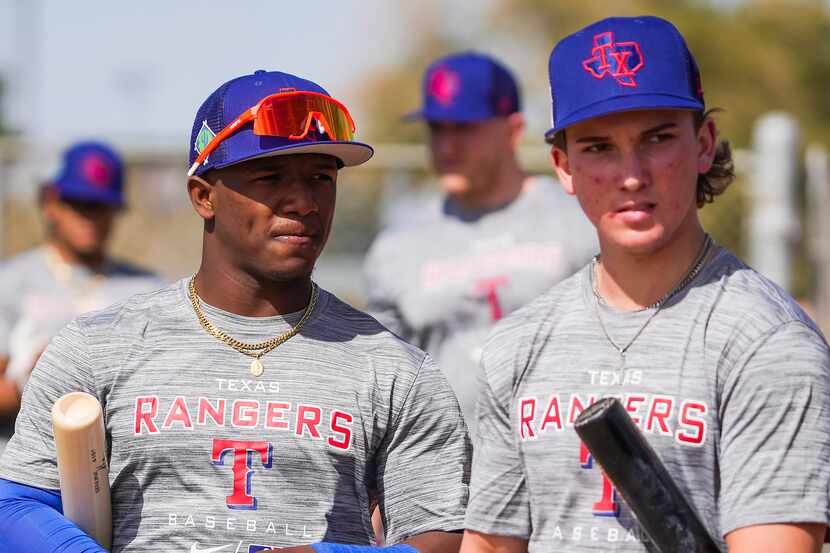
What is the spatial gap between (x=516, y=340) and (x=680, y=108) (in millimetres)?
730

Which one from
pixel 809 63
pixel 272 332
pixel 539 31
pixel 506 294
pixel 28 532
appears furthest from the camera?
pixel 539 31

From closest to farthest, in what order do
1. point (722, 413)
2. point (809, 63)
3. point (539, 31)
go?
point (722, 413), point (809, 63), point (539, 31)

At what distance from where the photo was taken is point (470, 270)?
6422 mm

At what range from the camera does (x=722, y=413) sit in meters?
3.30

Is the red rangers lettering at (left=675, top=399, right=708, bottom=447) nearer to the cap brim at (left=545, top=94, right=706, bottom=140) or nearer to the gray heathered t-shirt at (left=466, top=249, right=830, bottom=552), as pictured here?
the gray heathered t-shirt at (left=466, top=249, right=830, bottom=552)

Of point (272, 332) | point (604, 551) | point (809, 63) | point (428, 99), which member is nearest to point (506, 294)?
point (428, 99)

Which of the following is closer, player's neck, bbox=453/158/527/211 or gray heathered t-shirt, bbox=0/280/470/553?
gray heathered t-shirt, bbox=0/280/470/553

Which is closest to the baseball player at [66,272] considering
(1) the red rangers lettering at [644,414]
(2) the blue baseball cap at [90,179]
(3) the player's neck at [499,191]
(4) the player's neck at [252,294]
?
(2) the blue baseball cap at [90,179]

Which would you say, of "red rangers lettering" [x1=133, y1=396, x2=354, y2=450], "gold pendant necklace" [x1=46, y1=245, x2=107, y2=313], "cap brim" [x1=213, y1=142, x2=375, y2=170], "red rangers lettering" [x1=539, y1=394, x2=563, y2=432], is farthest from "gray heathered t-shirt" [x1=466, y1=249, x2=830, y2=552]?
"gold pendant necklace" [x1=46, y1=245, x2=107, y2=313]

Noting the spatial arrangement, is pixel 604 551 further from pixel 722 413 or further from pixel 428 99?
pixel 428 99

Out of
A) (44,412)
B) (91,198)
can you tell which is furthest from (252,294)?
(91,198)

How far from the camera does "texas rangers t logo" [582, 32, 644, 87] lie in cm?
348

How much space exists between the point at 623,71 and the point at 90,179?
567 centimetres

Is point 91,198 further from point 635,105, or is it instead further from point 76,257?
point 635,105
